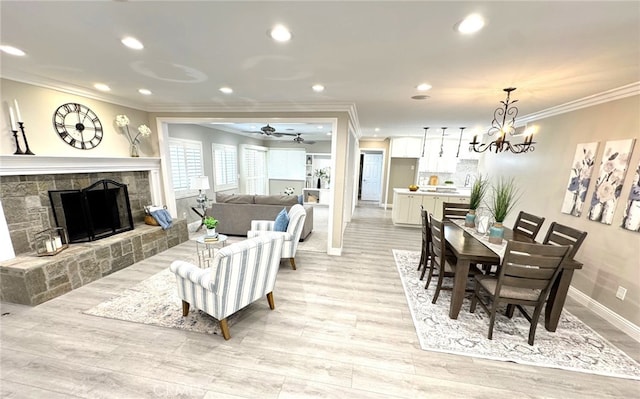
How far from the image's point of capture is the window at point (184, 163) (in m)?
5.12

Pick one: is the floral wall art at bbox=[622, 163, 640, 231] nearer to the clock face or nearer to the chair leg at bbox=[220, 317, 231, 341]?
the chair leg at bbox=[220, 317, 231, 341]

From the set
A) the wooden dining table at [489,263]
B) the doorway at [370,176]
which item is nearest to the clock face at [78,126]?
the wooden dining table at [489,263]

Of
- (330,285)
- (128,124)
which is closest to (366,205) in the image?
(330,285)

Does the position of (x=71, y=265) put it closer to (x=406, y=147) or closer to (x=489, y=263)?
(x=489, y=263)

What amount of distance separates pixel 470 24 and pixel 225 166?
269 inches

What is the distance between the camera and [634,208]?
235 centimetres

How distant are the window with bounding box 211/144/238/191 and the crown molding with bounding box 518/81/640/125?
7107 mm

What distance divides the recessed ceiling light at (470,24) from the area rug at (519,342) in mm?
2521

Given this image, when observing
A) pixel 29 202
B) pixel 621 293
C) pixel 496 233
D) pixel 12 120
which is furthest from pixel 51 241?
pixel 621 293

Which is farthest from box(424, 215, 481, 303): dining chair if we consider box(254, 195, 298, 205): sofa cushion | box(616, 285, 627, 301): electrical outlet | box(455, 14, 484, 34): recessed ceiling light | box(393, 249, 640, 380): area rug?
box(254, 195, 298, 205): sofa cushion

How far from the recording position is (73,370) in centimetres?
180

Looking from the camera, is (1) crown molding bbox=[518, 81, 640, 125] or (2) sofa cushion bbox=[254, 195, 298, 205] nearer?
(1) crown molding bbox=[518, 81, 640, 125]

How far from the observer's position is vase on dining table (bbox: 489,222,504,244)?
2682 millimetres

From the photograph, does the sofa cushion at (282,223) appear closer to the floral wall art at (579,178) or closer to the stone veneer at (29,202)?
the stone veneer at (29,202)
